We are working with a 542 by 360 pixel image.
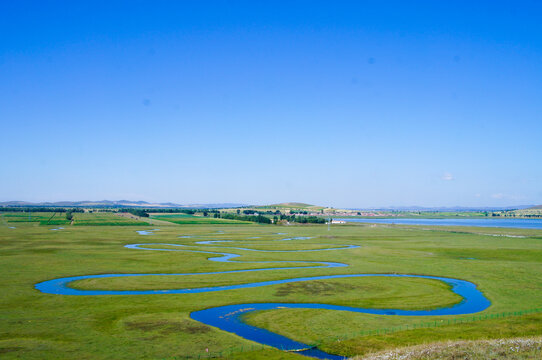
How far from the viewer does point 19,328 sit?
32438 millimetres

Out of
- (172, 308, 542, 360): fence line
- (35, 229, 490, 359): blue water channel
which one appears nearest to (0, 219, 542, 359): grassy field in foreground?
(172, 308, 542, 360): fence line

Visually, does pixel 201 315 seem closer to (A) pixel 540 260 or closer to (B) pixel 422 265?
(B) pixel 422 265

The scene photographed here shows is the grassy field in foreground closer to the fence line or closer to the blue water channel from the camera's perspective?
the fence line

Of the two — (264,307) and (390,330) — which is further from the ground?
(390,330)

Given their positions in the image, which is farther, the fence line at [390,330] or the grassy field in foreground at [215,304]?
the grassy field in foreground at [215,304]

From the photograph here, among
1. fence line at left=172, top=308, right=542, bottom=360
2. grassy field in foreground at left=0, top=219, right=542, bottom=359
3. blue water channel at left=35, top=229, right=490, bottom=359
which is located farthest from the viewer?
blue water channel at left=35, top=229, right=490, bottom=359

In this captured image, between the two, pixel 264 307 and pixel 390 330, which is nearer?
pixel 390 330

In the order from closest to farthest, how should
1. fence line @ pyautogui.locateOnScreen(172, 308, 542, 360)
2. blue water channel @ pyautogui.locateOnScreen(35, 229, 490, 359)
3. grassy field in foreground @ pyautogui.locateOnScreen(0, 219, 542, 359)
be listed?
fence line @ pyautogui.locateOnScreen(172, 308, 542, 360)
grassy field in foreground @ pyautogui.locateOnScreen(0, 219, 542, 359)
blue water channel @ pyautogui.locateOnScreen(35, 229, 490, 359)

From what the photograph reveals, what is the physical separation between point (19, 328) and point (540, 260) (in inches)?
3262

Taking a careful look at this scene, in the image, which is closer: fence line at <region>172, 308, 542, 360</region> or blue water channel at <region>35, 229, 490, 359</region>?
fence line at <region>172, 308, 542, 360</region>

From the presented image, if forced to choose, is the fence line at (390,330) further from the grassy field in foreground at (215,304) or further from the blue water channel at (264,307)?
the blue water channel at (264,307)

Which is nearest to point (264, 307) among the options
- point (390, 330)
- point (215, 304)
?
point (215, 304)

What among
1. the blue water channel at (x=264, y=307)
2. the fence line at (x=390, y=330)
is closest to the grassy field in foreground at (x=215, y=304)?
the fence line at (x=390, y=330)

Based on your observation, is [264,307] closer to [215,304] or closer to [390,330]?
[215,304]
